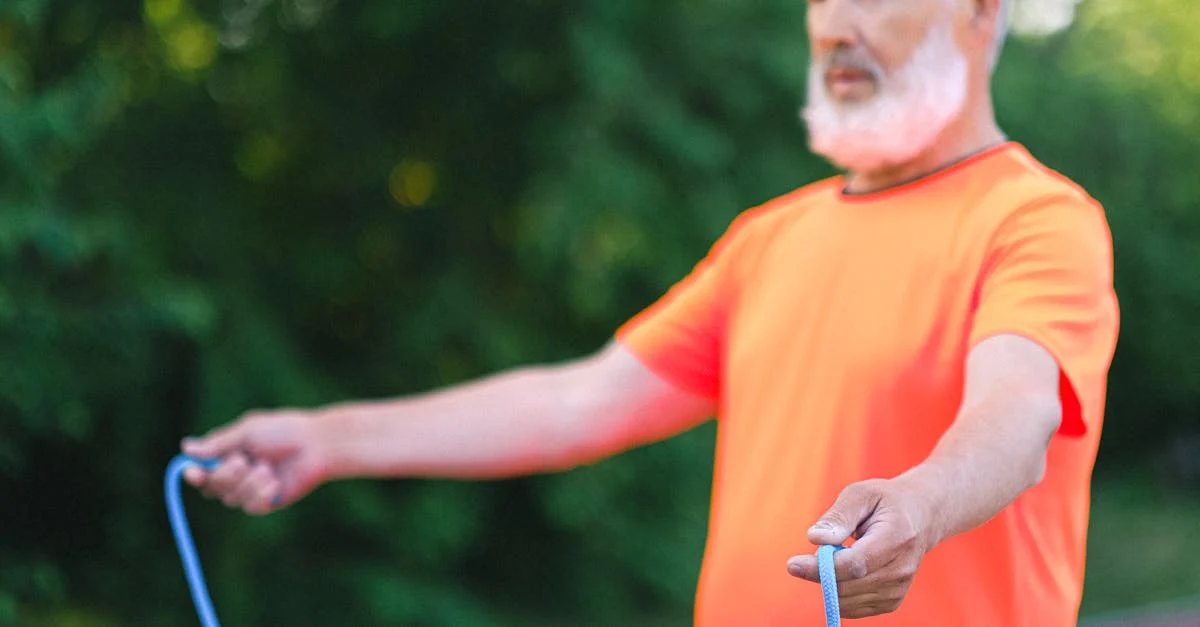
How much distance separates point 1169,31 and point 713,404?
514 inches

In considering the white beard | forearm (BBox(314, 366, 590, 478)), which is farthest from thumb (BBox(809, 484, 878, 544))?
forearm (BBox(314, 366, 590, 478))

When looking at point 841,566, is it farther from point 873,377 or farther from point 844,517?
point 873,377

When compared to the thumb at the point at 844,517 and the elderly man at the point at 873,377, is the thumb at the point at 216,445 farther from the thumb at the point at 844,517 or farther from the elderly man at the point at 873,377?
the thumb at the point at 844,517

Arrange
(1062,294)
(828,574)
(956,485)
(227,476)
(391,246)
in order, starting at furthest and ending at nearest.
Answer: (391,246) → (227,476) → (1062,294) → (956,485) → (828,574)

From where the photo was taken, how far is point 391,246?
599 centimetres

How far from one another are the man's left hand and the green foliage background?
10.7 feet

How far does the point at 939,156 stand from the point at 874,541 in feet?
2.76

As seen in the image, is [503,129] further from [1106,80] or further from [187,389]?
[1106,80]

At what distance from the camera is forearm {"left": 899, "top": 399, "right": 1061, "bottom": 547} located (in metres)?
1.23

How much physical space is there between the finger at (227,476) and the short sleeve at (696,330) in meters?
0.63

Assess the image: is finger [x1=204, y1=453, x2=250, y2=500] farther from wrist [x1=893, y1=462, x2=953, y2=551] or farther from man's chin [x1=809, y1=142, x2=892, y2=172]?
wrist [x1=893, y1=462, x2=953, y2=551]

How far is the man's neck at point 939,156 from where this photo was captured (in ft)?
5.98

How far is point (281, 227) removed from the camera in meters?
5.79

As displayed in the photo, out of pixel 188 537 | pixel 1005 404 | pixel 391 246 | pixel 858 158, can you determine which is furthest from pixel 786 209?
pixel 391 246
